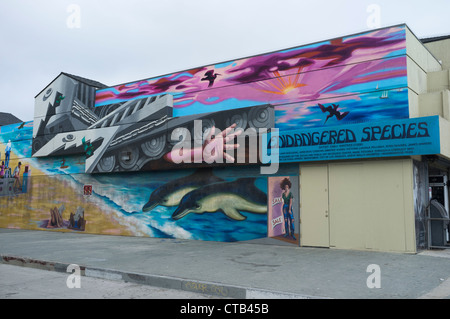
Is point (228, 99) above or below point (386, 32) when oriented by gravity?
below

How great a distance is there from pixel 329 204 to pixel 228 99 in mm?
5382

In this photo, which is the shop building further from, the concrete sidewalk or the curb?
the curb

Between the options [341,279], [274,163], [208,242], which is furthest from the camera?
[208,242]

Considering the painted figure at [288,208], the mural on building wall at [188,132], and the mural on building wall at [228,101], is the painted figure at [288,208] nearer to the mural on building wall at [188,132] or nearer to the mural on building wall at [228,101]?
the mural on building wall at [188,132]

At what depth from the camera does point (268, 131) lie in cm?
1314

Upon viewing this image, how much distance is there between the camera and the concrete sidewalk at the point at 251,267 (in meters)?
6.84

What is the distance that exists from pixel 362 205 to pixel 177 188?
7.00 meters

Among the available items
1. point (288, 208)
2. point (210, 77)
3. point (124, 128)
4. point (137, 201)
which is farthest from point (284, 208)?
point (124, 128)

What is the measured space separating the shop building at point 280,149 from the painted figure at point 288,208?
0.11ft

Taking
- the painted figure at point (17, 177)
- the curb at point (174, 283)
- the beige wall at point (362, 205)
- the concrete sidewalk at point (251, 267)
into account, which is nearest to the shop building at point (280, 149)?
the beige wall at point (362, 205)

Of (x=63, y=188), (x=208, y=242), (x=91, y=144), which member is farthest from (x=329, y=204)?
(x=63, y=188)

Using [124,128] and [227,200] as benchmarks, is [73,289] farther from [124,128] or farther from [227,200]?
[124,128]

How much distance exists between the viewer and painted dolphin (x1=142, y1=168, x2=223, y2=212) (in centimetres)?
1472

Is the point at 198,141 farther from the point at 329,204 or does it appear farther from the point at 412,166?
the point at 412,166
